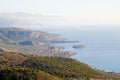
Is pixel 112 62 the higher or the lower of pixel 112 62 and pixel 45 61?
the lower

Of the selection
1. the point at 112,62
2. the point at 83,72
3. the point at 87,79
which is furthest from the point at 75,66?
the point at 112,62

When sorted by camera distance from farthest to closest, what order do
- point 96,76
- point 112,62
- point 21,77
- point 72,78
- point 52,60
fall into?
point 112,62 → point 52,60 → point 96,76 → point 72,78 → point 21,77

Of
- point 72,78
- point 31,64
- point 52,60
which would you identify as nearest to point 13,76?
point 72,78

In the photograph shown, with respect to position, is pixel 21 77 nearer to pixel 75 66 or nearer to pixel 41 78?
pixel 41 78

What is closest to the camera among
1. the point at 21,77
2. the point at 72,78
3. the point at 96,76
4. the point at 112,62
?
the point at 21,77

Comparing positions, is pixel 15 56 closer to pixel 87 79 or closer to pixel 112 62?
pixel 87 79

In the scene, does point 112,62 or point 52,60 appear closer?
point 52,60
